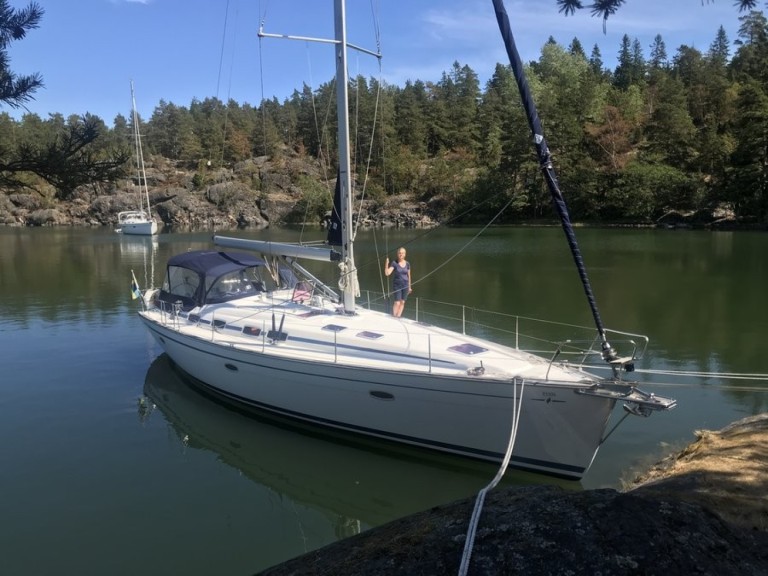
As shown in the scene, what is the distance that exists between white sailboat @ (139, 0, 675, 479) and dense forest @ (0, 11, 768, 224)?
1807 cm

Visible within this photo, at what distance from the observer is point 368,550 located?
3.08 meters

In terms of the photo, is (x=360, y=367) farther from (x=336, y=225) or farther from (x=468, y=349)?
(x=336, y=225)

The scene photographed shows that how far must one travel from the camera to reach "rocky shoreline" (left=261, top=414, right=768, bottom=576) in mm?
2525

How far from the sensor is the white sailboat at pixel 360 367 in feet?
24.7

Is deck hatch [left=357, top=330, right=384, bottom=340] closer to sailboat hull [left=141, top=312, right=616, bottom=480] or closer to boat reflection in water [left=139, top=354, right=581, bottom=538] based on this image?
sailboat hull [left=141, top=312, right=616, bottom=480]

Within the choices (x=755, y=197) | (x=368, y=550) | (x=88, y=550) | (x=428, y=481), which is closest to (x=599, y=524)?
(x=368, y=550)

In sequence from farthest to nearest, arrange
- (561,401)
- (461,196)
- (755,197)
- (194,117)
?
1. (194,117)
2. (461,196)
3. (755,197)
4. (561,401)

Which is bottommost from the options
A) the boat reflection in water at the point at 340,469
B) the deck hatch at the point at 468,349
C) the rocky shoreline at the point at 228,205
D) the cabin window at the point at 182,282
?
the boat reflection in water at the point at 340,469

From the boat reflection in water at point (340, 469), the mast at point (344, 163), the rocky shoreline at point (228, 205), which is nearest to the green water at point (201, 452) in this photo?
the boat reflection in water at point (340, 469)

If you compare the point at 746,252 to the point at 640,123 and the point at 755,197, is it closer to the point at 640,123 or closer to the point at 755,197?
the point at 755,197

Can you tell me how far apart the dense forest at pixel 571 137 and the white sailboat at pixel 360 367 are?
18074 mm

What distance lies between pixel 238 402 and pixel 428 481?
14.2ft

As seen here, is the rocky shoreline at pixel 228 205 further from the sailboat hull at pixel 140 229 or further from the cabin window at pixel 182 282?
the cabin window at pixel 182 282

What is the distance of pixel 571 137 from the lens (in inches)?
2650
